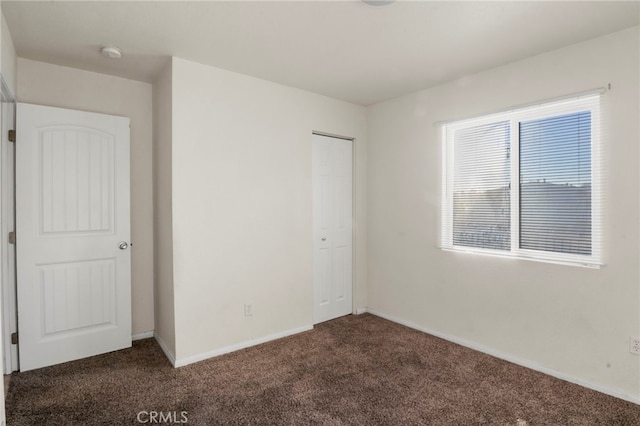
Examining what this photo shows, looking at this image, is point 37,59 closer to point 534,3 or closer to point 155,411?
point 155,411

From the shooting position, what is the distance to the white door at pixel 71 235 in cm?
278

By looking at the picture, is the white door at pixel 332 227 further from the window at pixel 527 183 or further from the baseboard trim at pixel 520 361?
the window at pixel 527 183

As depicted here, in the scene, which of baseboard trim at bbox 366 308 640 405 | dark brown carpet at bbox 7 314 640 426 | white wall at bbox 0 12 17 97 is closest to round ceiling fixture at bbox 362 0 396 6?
white wall at bbox 0 12 17 97

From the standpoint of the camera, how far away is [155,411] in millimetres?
2244

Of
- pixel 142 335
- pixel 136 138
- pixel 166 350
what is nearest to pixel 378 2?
pixel 136 138

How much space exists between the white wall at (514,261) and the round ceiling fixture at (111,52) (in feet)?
8.79

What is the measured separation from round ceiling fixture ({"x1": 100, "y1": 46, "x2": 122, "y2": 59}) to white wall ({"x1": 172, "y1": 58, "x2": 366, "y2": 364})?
0.41 metres

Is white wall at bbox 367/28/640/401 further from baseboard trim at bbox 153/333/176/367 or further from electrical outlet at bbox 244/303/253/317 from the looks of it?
baseboard trim at bbox 153/333/176/367

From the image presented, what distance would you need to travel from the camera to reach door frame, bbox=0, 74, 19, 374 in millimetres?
2645

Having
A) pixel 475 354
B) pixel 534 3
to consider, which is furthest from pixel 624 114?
pixel 475 354

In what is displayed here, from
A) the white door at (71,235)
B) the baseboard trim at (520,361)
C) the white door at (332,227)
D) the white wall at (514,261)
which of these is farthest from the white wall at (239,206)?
the baseboard trim at (520,361)

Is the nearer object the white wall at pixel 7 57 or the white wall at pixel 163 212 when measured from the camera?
the white wall at pixel 7 57

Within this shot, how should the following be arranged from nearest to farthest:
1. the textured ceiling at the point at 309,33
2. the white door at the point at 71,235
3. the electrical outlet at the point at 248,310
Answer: the textured ceiling at the point at 309,33, the white door at the point at 71,235, the electrical outlet at the point at 248,310

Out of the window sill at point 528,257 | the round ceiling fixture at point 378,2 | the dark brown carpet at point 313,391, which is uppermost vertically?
the round ceiling fixture at point 378,2
